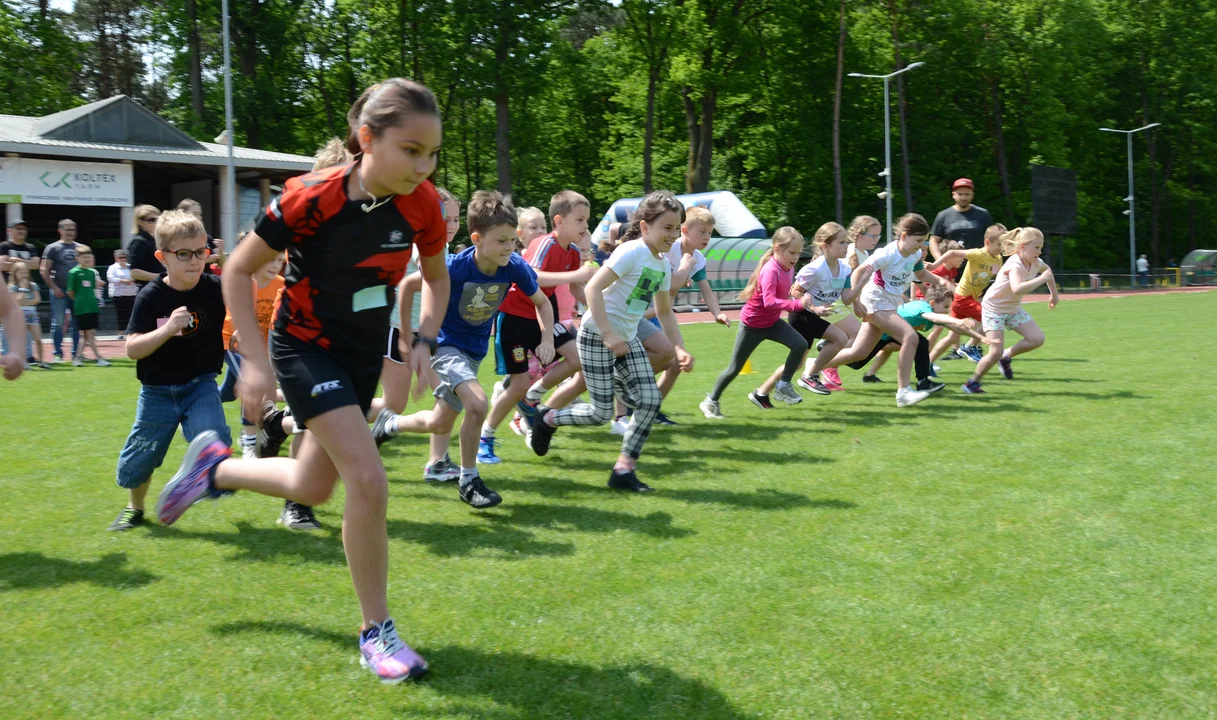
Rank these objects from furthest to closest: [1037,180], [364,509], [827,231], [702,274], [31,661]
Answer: [1037,180] → [702,274] → [827,231] → [31,661] → [364,509]

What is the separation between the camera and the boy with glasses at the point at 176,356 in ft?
17.7

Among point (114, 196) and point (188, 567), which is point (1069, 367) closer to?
point (188, 567)

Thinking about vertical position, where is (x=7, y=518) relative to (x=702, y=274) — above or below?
below

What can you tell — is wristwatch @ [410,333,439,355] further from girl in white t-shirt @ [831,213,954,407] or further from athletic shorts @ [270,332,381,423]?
girl in white t-shirt @ [831,213,954,407]

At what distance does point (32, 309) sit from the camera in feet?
53.0

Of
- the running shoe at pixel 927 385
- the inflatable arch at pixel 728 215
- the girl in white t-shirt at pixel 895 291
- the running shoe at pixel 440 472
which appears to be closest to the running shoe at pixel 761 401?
the girl in white t-shirt at pixel 895 291

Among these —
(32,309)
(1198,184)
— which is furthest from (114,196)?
(1198,184)

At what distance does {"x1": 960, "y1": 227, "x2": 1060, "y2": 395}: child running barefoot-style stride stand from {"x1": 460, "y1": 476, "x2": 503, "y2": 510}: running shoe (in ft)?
22.4

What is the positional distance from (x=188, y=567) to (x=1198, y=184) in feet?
218

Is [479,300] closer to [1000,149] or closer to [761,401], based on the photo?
[761,401]

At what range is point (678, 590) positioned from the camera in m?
4.59

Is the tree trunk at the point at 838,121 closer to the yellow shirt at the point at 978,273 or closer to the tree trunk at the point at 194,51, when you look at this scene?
the tree trunk at the point at 194,51

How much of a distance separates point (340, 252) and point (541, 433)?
4122 mm

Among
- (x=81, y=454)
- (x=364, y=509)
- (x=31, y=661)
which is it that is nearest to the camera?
(x=364, y=509)
